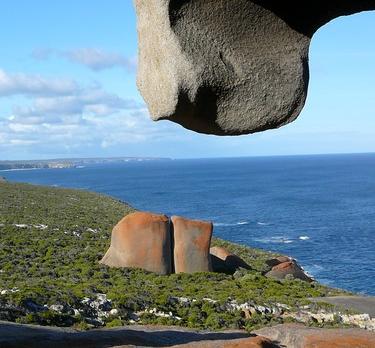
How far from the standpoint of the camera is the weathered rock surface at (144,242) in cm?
2283

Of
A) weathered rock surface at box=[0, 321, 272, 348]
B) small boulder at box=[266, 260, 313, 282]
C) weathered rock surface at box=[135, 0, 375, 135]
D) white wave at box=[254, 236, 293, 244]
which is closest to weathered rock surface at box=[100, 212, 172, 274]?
small boulder at box=[266, 260, 313, 282]

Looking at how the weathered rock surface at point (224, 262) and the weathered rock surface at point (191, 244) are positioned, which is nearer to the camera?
the weathered rock surface at point (191, 244)

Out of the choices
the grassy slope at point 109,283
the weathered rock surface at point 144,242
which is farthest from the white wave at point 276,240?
the weathered rock surface at point 144,242

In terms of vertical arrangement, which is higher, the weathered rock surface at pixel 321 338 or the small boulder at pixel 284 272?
the weathered rock surface at pixel 321 338

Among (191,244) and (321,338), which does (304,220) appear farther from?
(321,338)

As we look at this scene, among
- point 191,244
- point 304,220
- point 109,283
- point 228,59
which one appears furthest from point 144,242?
point 304,220

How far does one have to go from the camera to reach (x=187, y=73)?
2.83 meters

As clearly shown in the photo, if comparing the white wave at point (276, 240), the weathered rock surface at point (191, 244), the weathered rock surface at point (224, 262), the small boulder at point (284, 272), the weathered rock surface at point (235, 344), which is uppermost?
the weathered rock surface at point (235, 344)

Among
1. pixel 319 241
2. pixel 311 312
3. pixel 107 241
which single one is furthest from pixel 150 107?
pixel 319 241

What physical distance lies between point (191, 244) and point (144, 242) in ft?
5.88

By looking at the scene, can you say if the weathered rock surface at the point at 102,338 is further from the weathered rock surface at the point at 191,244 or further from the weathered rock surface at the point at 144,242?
the weathered rock surface at the point at 191,244

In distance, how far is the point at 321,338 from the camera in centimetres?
998

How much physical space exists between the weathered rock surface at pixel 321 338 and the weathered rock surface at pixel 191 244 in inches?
484

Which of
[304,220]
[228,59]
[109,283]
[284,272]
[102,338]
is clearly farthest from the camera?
[304,220]
